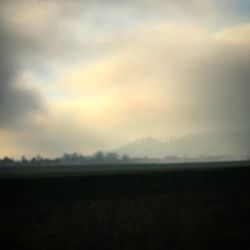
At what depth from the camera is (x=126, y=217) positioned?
32.2m

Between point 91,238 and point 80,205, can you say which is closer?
point 91,238

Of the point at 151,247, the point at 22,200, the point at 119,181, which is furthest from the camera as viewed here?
the point at 119,181

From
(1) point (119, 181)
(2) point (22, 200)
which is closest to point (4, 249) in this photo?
(2) point (22, 200)

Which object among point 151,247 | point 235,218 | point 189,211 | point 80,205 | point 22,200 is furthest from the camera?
point 22,200

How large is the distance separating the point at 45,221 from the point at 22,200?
35.0 feet

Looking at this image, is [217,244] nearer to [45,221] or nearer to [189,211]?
[189,211]

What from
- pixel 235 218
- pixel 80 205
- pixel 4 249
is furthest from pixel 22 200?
pixel 235 218

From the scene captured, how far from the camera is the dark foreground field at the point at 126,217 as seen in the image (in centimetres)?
2610

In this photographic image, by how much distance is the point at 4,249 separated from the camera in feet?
84.4

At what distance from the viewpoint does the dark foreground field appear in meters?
26.1

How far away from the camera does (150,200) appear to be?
39.4 meters

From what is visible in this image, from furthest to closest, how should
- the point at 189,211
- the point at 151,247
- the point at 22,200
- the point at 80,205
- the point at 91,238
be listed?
1. the point at 22,200
2. the point at 80,205
3. the point at 189,211
4. the point at 91,238
5. the point at 151,247

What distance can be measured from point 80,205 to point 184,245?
50.9ft

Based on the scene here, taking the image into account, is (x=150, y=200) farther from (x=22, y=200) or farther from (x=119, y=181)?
(x=119, y=181)
